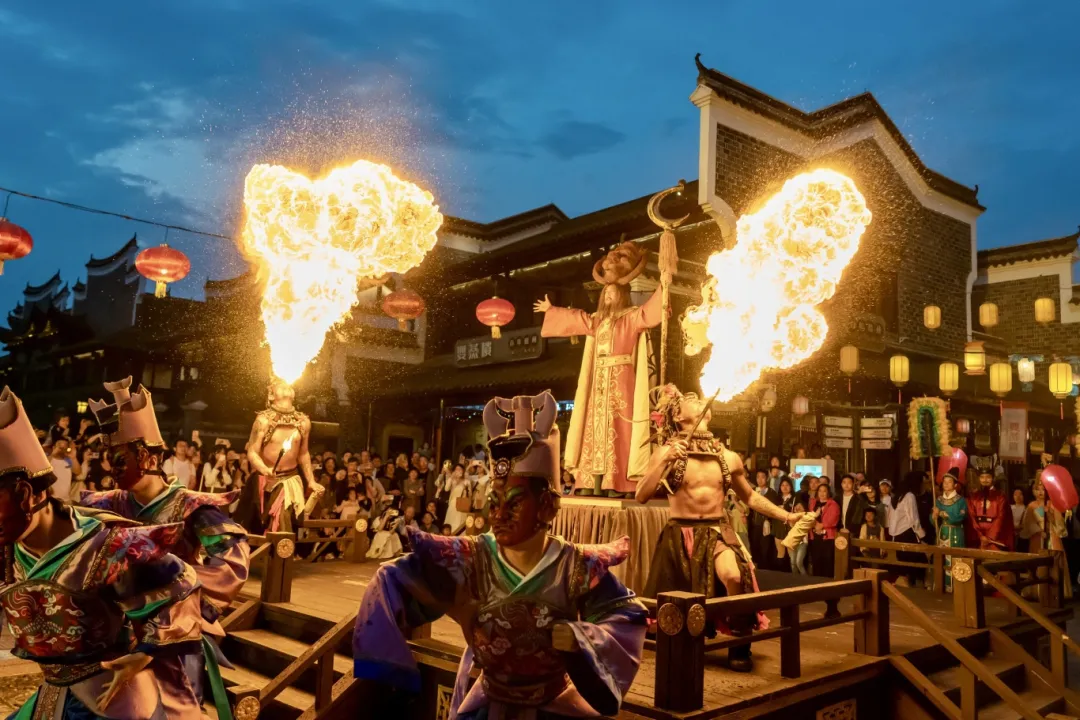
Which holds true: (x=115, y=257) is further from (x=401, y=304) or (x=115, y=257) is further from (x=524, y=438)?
(x=524, y=438)

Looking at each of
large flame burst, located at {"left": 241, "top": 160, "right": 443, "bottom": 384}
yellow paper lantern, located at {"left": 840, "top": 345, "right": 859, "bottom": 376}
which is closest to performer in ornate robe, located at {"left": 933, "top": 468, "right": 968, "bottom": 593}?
yellow paper lantern, located at {"left": 840, "top": 345, "right": 859, "bottom": 376}

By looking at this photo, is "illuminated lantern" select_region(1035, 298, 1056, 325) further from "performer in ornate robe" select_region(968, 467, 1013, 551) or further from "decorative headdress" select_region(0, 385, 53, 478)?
"decorative headdress" select_region(0, 385, 53, 478)

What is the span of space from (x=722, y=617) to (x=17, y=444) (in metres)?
4.29

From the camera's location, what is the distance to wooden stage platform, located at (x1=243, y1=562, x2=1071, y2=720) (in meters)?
4.90

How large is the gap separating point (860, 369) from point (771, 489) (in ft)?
19.0

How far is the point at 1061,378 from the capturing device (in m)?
17.6

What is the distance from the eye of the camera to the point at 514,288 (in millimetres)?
20812

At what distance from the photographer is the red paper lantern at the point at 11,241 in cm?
1123

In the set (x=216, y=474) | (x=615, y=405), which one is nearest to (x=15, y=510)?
(x=615, y=405)

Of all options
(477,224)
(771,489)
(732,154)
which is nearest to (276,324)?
(771,489)

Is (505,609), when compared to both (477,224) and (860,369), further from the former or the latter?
(477,224)

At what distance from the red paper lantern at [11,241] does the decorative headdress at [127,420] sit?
8145 millimetres

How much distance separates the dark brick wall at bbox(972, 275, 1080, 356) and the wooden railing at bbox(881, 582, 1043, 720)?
61.1 feet

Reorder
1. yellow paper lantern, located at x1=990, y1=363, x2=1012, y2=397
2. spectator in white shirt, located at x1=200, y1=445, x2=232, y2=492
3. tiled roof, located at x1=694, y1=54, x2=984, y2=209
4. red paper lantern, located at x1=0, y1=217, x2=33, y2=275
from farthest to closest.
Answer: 1. yellow paper lantern, located at x1=990, y1=363, x2=1012, y2=397
2. tiled roof, located at x1=694, y1=54, x2=984, y2=209
3. spectator in white shirt, located at x1=200, y1=445, x2=232, y2=492
4. red paper lantern, located at x1=0, y1=217, x2=33, y2=275
